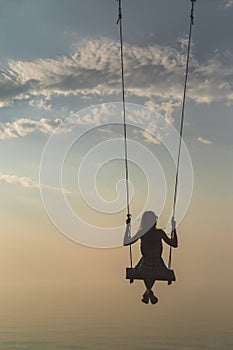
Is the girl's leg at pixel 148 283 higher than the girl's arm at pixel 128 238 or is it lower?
lower

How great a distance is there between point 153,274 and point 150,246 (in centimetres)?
83

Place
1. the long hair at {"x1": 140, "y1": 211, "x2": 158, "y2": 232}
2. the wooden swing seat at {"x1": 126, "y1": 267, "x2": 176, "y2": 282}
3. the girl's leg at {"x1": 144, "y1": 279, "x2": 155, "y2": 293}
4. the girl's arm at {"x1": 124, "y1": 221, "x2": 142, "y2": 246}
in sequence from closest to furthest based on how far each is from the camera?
the girl's arm at {"x1": 124, "y1": 221, "x2": 142, "y2": 246} → the wooden swing seat at {"x1": 126, "y1": 267, "x2": 176, "y2": 282} → the long hair at {"x1": 140, "y1": 211, "x2": 158, "y2": 232} → the girl's leg at {"x1": 144, "y1": 279, "x2": 155, "y2": 293}

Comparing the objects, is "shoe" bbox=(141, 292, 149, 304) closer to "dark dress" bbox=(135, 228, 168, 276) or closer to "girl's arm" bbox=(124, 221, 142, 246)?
"dark dress" bbox=(135, 228, 168, 276)

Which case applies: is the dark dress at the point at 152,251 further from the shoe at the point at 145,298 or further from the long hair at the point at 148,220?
the shoe at the point at 145,298

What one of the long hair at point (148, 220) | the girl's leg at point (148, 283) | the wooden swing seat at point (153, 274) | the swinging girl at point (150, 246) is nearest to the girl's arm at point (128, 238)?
the swinging girl at point (150, 246)

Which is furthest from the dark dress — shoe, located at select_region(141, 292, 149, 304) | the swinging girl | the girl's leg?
shoe, located at select_region(141, 292, 149, 304)

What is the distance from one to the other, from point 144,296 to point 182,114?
514 cm

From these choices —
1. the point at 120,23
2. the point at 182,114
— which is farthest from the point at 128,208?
the point at 120,23

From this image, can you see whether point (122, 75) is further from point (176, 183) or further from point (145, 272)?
point (145, 272)

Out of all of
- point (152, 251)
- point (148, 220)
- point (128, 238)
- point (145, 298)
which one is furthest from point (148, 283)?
point (148, 220)

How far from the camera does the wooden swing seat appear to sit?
1558 centimetres

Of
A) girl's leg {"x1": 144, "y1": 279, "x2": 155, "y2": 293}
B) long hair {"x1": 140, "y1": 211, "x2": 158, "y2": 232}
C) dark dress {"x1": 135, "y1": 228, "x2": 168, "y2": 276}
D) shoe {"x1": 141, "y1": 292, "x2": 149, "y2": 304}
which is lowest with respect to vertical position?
shoe {"x1": 141, "y1": 292, "x2": 149, "y2": 304}

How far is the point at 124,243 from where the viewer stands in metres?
15.5

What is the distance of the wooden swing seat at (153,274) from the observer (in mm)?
15578
